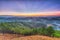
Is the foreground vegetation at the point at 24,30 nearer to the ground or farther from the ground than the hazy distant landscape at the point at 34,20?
nearer to the ground

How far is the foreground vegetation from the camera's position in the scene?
1135mm

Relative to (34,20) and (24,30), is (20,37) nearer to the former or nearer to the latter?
(24,30)

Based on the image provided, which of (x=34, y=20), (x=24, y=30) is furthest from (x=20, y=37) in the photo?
(x=34, y=20)

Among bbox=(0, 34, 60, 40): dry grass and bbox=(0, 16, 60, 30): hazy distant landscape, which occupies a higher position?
bbox=(0, 16, 60, 30): hazy distant landscape

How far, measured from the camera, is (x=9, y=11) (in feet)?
3.81

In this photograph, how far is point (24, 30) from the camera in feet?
3.74

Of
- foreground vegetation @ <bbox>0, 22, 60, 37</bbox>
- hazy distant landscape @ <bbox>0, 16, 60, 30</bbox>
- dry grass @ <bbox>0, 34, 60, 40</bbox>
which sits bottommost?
dry grass @ <bbox>0, 34, 60, 40</bbox>

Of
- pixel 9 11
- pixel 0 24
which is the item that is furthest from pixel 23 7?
pixel 0 24

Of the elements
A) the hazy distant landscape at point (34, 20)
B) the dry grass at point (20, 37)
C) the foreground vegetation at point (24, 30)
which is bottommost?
the dry grass at point (20, 37)

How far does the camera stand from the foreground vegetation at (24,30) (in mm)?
1135

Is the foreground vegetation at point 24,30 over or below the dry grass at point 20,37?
over

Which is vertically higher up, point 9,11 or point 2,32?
point 9,11

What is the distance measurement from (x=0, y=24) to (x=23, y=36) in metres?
0.25

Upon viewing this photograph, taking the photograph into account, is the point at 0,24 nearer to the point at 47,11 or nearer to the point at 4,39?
the point at 4,39
